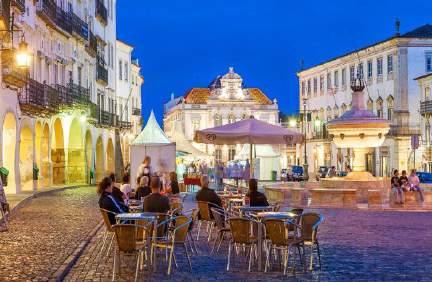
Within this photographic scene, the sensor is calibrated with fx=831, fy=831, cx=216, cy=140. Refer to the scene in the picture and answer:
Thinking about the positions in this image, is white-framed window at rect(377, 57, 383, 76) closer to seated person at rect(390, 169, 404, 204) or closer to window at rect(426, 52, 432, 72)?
window at rect(426, 52, 432, 72)

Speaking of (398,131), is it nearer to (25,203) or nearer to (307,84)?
(307,84)

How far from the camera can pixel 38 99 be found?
35.7 m

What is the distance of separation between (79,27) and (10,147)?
49.7 ft

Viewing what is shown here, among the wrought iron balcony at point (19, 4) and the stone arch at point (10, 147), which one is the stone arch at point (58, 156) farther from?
the wrought iron balcony at point (19, 4)

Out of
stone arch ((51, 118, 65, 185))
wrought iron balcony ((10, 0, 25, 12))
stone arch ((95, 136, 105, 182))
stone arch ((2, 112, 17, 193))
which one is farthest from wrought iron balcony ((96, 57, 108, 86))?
wrought iron balcony ((10, 0, 25, 12))

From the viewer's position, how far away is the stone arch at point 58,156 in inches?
1769

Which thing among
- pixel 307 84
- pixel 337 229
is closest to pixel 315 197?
pixel 337 229

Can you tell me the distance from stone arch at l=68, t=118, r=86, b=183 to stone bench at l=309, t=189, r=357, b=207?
24496 mm

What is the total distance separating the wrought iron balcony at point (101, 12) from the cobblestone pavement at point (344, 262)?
37.6m

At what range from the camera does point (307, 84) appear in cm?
8900

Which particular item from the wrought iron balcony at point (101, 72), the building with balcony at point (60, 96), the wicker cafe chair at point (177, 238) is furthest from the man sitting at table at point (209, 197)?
the wrought iron balcony at point (101, 72)

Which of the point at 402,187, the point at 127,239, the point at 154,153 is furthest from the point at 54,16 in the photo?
the point at 127,239

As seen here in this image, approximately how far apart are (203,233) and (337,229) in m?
3.01

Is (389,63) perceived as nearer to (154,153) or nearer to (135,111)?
(135,111)
